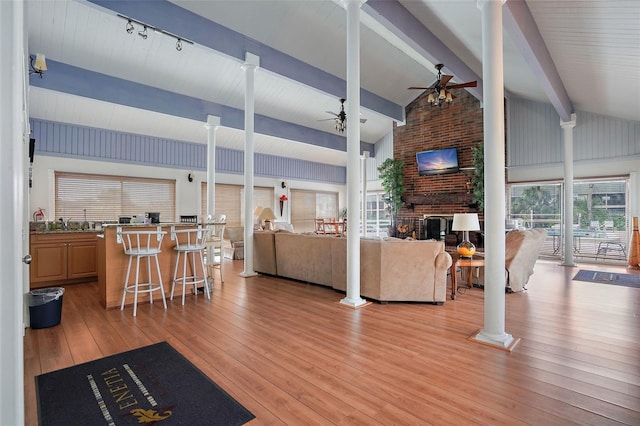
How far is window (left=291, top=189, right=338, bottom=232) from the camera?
11.9 meters

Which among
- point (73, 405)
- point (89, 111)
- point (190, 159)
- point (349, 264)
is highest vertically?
point (89, 111)

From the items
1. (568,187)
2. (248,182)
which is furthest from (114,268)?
(568,187)

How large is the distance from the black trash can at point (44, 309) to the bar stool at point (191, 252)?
126 centimetres

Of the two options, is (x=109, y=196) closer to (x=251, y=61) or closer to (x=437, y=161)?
(x=251, y=61)

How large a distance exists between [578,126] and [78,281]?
→ 36.1ft

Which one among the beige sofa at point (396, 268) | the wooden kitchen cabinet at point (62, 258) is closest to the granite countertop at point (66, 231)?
the wooden kitchen cabinet at point (62, 258)

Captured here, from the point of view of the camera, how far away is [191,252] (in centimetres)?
462

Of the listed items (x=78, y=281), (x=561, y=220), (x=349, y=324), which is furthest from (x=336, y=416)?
(x=561, y=220)

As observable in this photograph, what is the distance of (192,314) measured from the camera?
3701 millimetres

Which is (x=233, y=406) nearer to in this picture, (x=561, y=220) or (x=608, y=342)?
(x=608, y=342)

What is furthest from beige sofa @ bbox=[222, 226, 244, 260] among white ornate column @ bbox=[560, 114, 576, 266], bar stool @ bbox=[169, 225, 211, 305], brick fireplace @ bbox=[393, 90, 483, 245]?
white ornate column @ bbox=[560, 114, 576, 266]

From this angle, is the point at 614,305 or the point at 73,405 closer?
the point at 73,405

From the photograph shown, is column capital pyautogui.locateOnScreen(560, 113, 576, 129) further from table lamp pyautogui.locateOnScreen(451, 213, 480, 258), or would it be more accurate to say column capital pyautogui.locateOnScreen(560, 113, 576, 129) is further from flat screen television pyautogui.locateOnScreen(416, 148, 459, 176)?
table lamp pyautogui.locateOnScreen(451, 213, 480, 258)

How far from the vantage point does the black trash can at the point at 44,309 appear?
3.24m
